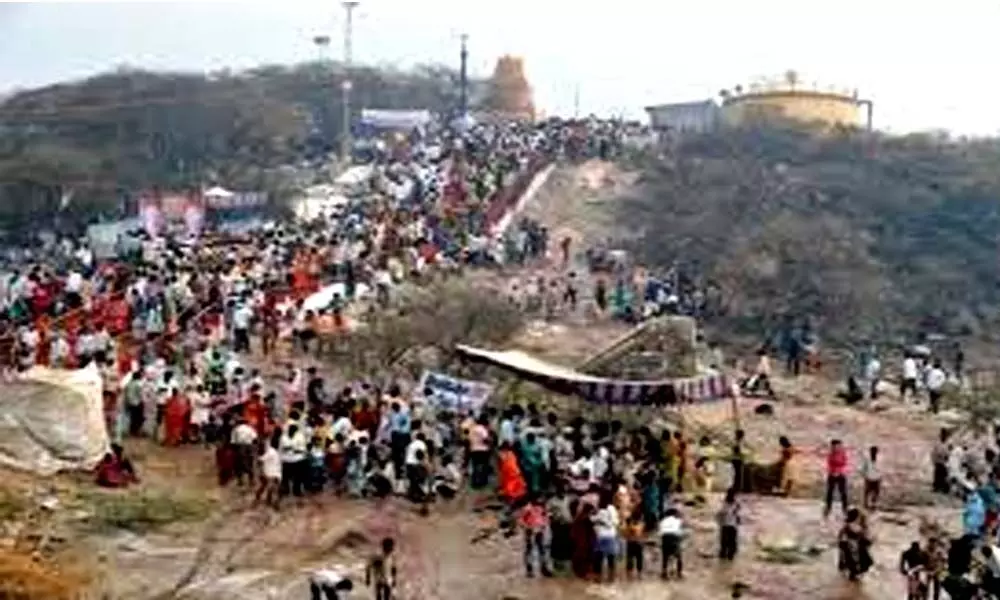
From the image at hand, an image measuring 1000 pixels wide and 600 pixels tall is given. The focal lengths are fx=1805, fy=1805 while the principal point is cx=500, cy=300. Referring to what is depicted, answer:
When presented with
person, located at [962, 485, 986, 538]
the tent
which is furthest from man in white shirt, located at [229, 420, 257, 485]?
the tent

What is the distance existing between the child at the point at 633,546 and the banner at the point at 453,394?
385cm

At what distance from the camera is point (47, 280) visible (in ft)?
92.1

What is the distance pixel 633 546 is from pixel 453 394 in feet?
14.0

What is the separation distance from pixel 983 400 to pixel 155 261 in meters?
13.5

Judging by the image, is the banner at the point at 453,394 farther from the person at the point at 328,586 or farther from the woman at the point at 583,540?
the person at the point at 328,586

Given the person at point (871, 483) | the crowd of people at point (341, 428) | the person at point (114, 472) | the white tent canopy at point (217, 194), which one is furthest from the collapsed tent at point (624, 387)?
the white tent canopy at point (217, 194)

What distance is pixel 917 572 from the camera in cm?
1669

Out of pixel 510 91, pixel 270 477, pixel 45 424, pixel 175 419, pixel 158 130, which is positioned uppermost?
pixel 510 91

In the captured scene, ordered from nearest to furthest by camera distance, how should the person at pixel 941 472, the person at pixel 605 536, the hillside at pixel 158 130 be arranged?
the person at pixel 605 536 < the person at pixel 941 472 < the hillside at pixel 158 130

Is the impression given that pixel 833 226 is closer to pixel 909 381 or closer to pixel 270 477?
pixel 909 381

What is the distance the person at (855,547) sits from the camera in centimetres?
1775

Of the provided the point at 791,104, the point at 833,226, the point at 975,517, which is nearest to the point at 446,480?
the point at 975,517

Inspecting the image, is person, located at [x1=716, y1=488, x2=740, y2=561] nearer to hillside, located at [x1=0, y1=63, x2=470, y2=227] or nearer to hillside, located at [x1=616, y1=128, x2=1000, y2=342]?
hillside, located at [x1=616, y1=128, x2=1000, y2=342]

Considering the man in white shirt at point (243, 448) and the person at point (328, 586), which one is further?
the man in white shirt at point (243, 448)
